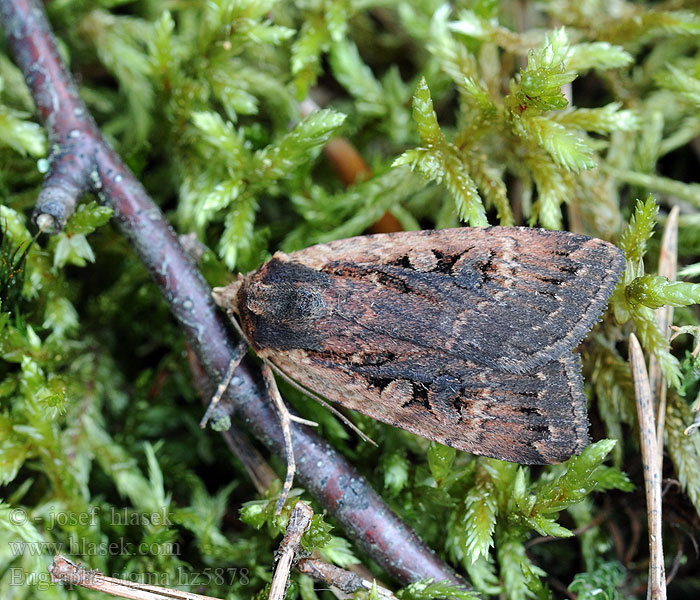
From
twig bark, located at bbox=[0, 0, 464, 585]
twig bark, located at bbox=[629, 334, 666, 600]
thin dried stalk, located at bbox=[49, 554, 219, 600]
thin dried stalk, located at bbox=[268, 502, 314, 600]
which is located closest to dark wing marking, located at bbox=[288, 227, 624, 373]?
twig bark, located at bbox=[629, 334, 666, 600]

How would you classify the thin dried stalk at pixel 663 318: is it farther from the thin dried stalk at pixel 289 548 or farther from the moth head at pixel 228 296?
the moth head at pixel 228 296

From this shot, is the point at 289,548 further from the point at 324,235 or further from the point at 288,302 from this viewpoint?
the point at 324,235

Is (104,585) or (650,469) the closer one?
(104,585)

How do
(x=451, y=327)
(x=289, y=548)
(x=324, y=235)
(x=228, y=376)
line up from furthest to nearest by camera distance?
(x=324, y=235) < (x=228, y=376) < (x=451, y=327) < (x=289, y=548)

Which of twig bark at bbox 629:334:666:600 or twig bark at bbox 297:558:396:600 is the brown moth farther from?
twig bark at bbox 297:558:396:600

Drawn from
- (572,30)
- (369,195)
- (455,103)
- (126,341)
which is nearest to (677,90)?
(572,30)

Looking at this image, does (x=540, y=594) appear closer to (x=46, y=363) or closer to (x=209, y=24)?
(x=46, y=363)

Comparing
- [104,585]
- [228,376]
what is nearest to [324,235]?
[228,376]

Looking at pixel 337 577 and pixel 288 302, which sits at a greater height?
pixel 288 302
